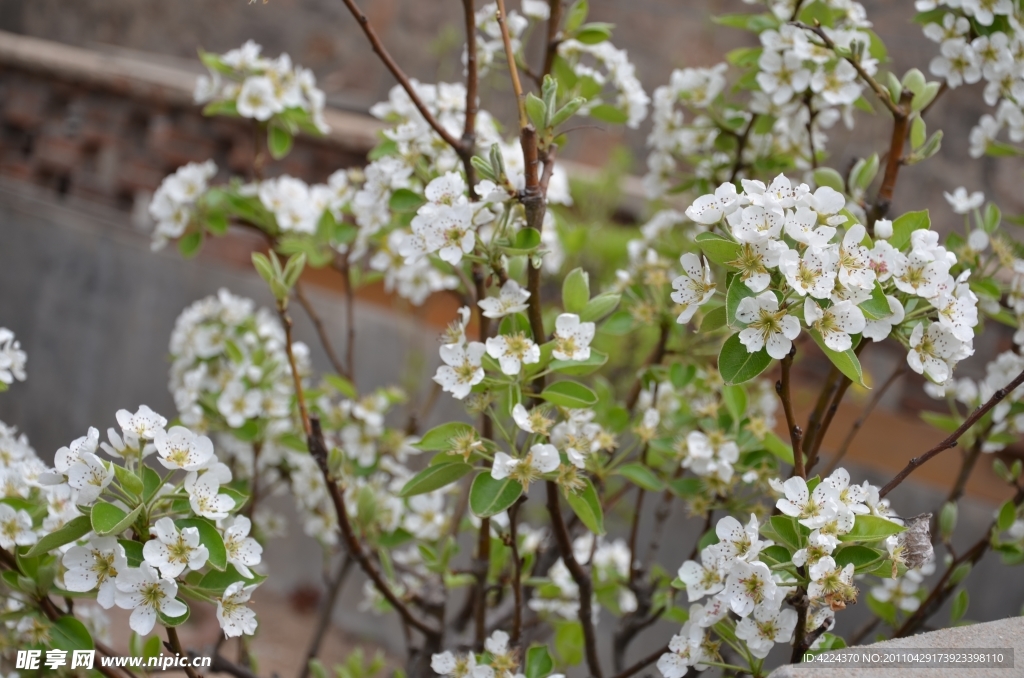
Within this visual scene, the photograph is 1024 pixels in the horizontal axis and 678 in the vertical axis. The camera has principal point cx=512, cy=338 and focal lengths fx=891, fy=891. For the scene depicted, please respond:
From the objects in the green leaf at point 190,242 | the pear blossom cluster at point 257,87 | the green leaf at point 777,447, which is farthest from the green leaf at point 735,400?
the green leaf at point 190,242

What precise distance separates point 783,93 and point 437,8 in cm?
323

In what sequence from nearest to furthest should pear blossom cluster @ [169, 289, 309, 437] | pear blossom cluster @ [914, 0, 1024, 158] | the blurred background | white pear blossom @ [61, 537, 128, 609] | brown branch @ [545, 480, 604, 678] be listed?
white pear blossom @ [61, 537, 128, 609]
brown branch @ [545, 480, 604, 678]
pear blossom cluster @ [914, 0, 1024, 158]
pear blossom cluster @ [169, 289, 309, 437]
the blurred background

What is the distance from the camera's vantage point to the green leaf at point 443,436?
1.18 metres

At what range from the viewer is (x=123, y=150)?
3.88m

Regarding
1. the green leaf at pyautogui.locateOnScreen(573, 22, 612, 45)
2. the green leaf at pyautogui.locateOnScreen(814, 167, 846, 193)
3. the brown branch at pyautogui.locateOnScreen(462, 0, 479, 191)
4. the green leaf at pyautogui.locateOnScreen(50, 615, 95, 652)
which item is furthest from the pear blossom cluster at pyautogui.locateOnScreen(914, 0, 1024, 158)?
the green leaf at pyautogui.locateOnScreen(50, 615, 95, 652)

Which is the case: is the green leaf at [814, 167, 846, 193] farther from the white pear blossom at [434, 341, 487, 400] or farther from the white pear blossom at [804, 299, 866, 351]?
the white pear blossom at [434, 341, 487, 400]

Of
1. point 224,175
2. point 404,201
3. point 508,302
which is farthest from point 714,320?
point 224,175

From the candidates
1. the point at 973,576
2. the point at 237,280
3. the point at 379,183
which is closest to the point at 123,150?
the point at 237,280

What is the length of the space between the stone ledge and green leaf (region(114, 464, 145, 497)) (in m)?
0.75

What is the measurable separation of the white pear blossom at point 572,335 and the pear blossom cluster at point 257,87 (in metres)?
0.91

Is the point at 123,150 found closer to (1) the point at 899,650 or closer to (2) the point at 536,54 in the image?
(2) the point at 536,54

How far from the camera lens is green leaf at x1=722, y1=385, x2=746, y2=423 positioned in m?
1.44

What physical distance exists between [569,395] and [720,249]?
30 cm

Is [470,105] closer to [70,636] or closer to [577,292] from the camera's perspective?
[577,292]
